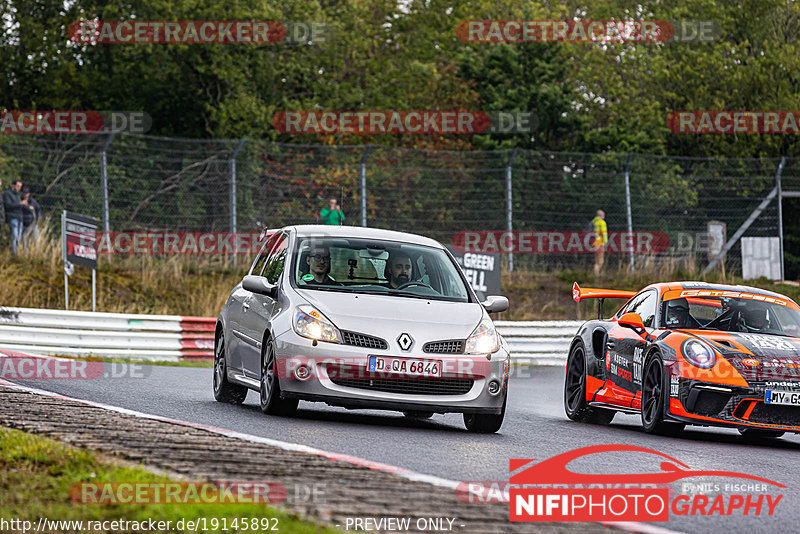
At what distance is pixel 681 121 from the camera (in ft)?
136

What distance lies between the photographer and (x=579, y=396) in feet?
42.7

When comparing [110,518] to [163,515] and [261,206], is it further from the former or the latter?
[261,206]

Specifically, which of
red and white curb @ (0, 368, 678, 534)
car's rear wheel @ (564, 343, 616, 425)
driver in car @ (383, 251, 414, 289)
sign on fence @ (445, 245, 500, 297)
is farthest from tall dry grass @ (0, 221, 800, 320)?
red and white curb @ (0, 368, 678, 534)

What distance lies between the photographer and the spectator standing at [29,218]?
80.4 feet

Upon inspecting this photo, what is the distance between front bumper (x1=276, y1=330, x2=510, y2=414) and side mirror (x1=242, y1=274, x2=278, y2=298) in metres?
0.73

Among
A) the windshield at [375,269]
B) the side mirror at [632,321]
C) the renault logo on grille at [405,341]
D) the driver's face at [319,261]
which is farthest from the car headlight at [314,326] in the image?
the side mirror at [632,321]

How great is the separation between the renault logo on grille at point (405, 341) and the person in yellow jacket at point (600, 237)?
721 inches

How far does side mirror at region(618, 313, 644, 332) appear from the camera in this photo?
12016 mm

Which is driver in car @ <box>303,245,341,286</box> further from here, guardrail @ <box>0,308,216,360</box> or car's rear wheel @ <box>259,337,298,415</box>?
guardrail @ <box>0,308,216,360</box>

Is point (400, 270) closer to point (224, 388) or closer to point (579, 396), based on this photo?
point (224, 388)

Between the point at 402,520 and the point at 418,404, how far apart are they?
462 centimetres

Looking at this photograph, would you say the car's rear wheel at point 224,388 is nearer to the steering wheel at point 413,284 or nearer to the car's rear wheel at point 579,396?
the steering wheel at point 413,284

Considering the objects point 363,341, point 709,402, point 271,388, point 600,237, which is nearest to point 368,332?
point 363,341

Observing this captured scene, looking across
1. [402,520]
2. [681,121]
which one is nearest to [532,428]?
[402,520]
